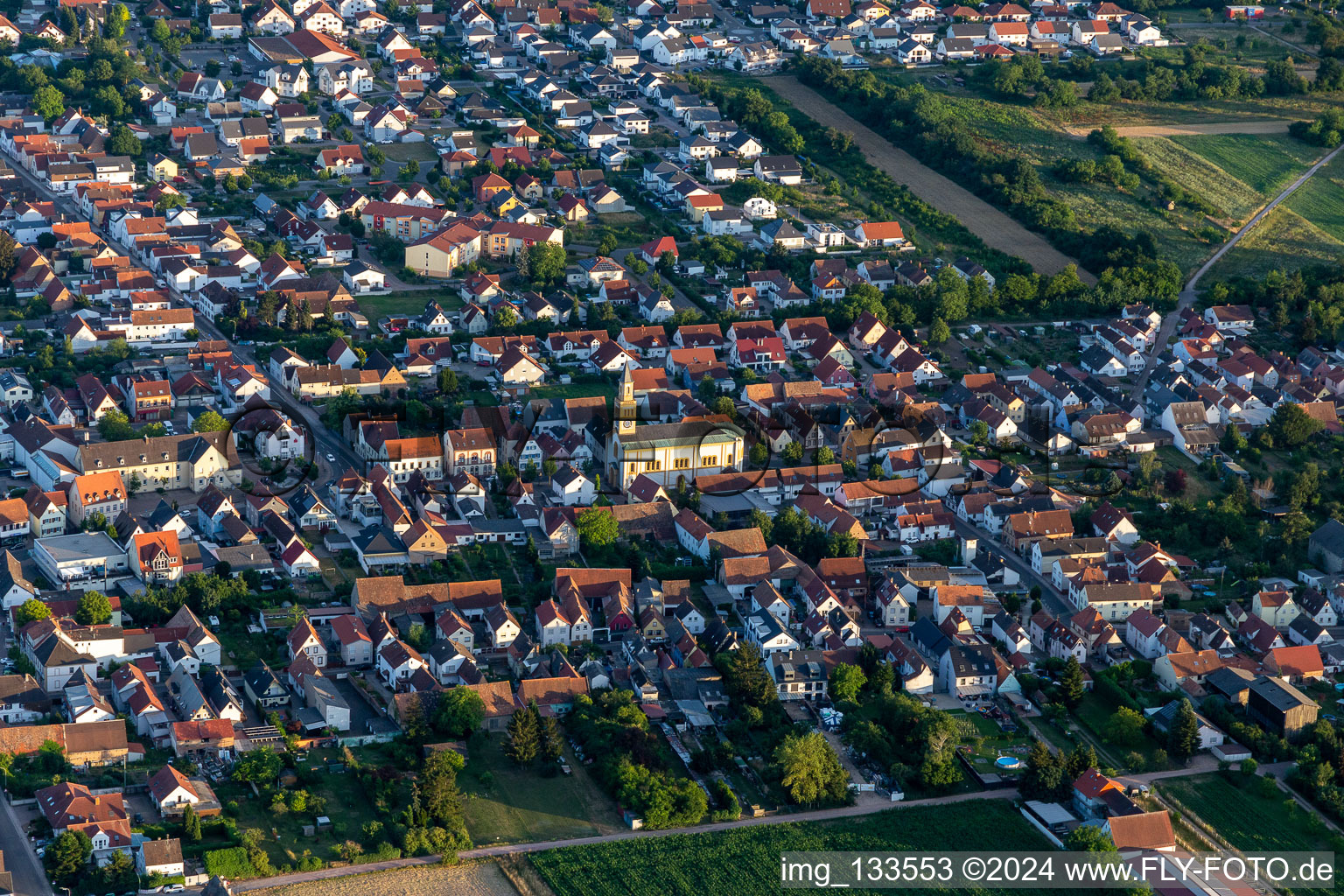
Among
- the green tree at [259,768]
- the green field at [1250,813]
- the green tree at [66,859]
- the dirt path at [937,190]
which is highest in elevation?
the green tree at [66,859]

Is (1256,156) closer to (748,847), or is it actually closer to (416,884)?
(748,847)

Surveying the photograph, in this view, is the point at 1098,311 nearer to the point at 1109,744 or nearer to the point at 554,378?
the point at 554,378

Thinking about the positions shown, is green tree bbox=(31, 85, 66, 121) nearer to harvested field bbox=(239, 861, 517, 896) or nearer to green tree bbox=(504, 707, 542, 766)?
green tree bbox=(504, 707, 542, 766)

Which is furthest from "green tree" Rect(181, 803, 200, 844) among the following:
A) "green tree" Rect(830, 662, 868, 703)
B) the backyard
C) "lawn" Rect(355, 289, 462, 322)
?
"lawn" Rect(355, 289, 462, 322)

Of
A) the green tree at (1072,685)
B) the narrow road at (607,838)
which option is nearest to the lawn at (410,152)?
the green tree at (1072,685)

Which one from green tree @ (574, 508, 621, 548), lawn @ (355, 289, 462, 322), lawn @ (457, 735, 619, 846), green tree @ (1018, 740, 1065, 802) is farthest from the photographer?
lawn @ (355, 289, 462, 322)

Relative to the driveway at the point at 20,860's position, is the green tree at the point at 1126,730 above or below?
below

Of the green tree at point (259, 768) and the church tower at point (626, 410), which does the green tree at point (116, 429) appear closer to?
the church tower at point (626, 410)
